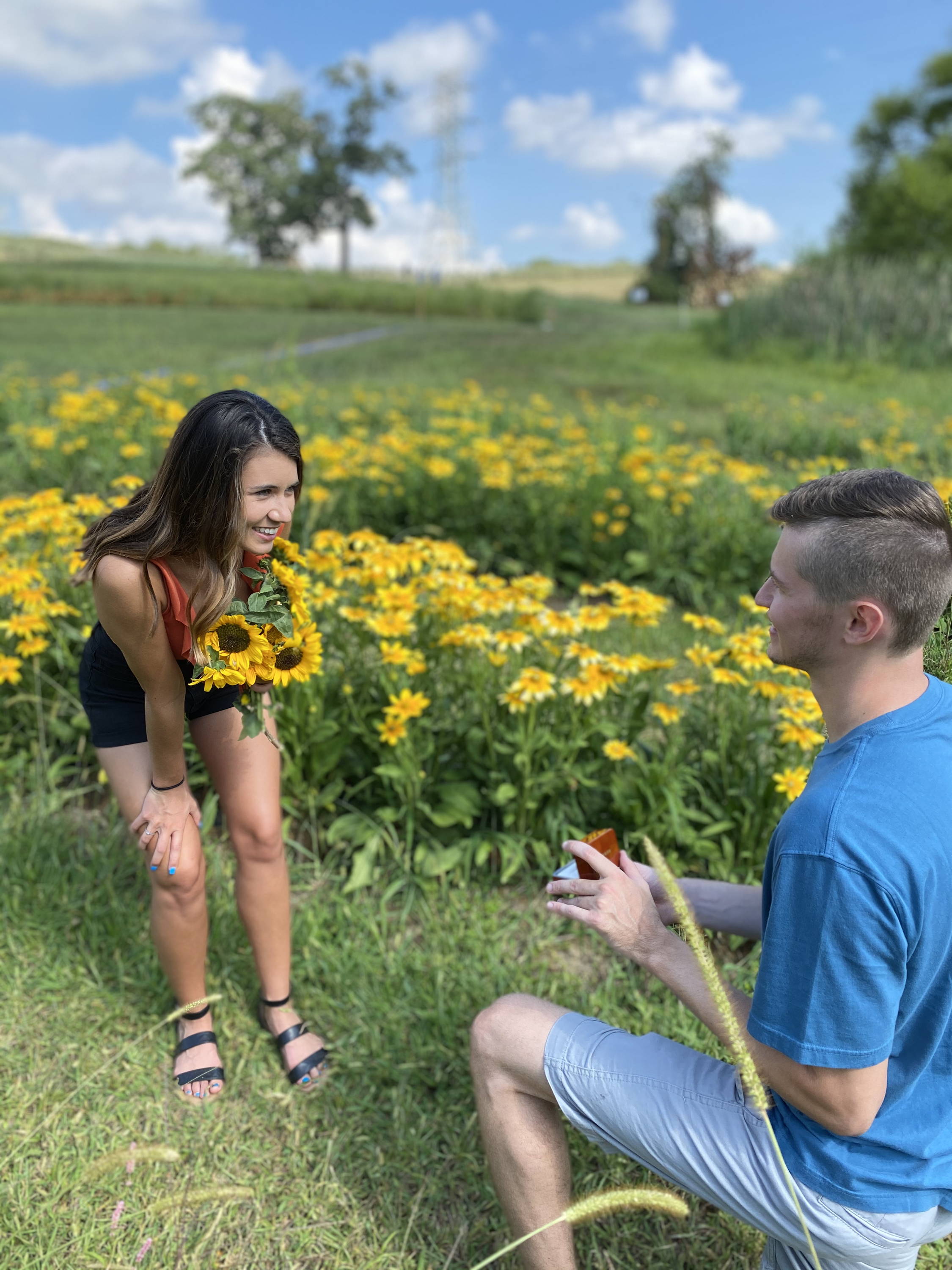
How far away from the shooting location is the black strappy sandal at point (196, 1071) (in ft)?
7.23

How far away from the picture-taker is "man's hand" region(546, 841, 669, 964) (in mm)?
1407

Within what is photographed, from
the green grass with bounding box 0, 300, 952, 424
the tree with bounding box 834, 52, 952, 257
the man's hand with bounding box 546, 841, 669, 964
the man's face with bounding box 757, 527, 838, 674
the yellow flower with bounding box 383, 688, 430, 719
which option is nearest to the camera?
the man's face with bounding box 757, 527, 838, 674

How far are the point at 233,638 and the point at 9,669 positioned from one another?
5.07ft

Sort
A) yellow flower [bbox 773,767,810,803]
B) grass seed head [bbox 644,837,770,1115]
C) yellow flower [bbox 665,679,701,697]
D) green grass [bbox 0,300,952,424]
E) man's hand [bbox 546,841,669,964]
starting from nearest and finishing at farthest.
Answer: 1. grass seed head [bbox 644,837,770,1115]
2. man's hand [bbox 546,841,669,964]
3. yellow flower [bbox 773,767,810,803]
4. yellow flower [bbox 665,679,701,697]
5. green grass [bbox 0,300,952,424]

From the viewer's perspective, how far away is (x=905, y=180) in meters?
19.3

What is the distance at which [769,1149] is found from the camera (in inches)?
53.0

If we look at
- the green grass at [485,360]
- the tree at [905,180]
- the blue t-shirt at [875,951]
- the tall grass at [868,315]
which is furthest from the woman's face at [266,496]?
the tree at [905,180]

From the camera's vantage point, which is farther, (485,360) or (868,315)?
(485,360)

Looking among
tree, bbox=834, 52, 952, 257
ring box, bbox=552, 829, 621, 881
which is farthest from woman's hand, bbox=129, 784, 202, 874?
tree, bbox=834, 52, 952, 257

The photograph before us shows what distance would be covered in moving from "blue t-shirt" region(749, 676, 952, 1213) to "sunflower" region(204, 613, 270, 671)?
41.9 inches

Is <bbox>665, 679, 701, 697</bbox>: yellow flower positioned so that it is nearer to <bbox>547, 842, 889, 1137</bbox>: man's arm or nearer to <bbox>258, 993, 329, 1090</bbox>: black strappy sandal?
<bbox>547, 842, 889, 1137</bbox>: man's arm

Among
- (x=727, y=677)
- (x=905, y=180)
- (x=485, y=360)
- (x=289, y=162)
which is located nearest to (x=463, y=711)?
(x=727, y=677)

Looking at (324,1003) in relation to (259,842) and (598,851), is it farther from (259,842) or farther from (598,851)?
(598,851)

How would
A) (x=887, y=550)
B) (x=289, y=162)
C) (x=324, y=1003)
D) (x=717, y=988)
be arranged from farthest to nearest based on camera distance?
1. (x=289, y=162)
2. (x=324, y=1003)
3. (x=887, y=550)
4. (x=717, y=988)
